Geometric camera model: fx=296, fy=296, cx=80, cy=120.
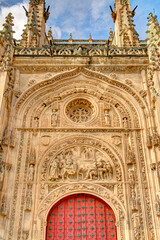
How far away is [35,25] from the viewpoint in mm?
16750

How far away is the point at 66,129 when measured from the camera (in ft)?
38.4

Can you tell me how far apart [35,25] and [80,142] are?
851 centimetres

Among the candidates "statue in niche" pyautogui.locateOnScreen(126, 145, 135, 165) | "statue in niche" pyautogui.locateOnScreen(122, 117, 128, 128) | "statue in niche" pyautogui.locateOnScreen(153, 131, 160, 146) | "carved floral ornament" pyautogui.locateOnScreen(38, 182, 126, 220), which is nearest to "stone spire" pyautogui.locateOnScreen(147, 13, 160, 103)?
"statue in niche" pyautogui.locateOnScreen(122, 117, 128, 128)

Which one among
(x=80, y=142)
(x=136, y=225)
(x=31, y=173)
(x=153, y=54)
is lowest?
(x=136, y=225)

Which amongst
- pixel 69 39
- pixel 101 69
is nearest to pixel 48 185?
pixel 101 69

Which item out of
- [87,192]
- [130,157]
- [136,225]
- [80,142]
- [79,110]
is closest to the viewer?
[136,225]

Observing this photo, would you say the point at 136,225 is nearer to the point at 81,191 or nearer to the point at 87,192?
the point at 87,192

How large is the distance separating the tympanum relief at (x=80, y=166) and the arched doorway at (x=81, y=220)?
732 mm

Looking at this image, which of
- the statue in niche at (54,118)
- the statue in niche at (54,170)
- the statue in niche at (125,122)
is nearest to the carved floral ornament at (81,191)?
the statue in niche at (54,170)

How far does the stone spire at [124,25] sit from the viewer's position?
1586cm

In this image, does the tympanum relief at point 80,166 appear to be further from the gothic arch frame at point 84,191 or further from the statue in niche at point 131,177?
the statue in niche at point 131,177

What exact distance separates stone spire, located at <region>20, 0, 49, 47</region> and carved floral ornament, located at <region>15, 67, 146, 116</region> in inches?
138

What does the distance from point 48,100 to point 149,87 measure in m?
4.26

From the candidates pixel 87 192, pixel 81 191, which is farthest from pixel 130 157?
pixel 81 191
